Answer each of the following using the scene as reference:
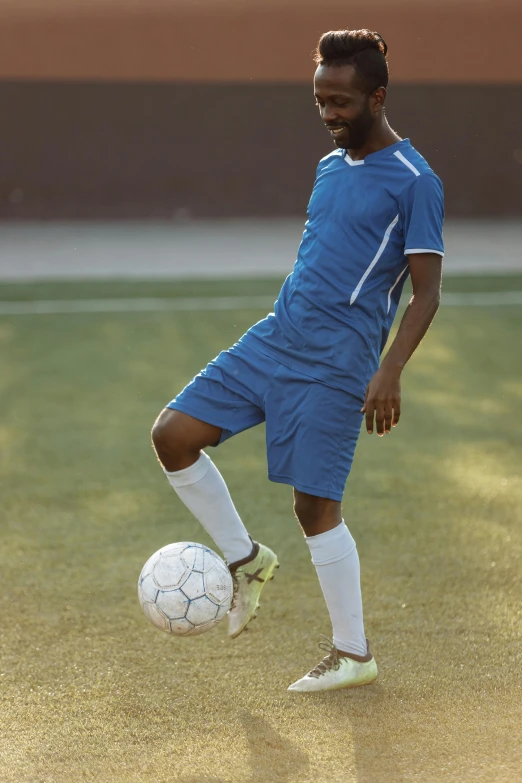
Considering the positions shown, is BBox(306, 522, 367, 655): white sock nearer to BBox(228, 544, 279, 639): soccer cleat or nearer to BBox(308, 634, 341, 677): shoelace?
BBox(308, 634, 341, 677): shoelace

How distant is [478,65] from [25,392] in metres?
11.1

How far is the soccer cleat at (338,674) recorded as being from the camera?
127 inches

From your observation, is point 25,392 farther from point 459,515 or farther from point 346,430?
point 346,430

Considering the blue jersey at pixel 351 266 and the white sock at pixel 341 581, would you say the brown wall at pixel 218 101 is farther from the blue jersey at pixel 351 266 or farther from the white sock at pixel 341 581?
the white sock at pixel 341 581

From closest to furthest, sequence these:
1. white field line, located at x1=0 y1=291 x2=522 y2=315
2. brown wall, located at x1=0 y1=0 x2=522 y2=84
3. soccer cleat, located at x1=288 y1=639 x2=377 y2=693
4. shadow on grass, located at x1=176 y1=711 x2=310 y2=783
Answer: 1. shadow on grass, located at x1=176 y1=711 x2=310 y2=783
2. soccer cleat, located at x1=288 y1=639 x2=377 y2=693
3. white field line, located at x1=0 y1=291 x2=522 y2=315
4. brown wall, located at x1=0 y1=0 x2=522 y2=84

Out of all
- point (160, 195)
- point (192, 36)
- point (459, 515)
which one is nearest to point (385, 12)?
point (192, 36)

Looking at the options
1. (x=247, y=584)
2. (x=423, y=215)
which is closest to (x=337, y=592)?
(x=247, y=584)

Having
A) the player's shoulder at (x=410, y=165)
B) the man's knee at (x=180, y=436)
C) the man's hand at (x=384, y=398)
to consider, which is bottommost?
the man's knee at (x=180, y=436)

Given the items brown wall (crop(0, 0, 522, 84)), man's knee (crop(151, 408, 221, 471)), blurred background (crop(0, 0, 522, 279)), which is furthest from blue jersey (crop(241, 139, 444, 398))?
brown wall (crop(0, 0, 522, 84))

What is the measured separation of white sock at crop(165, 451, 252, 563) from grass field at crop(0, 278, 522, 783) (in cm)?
35

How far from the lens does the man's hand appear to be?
10.0ft

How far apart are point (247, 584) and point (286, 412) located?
611 mm

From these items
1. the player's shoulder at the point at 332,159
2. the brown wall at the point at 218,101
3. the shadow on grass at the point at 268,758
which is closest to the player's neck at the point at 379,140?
the player's shoulder at the point at 332,159

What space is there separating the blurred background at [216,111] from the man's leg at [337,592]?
11623 millimetres
